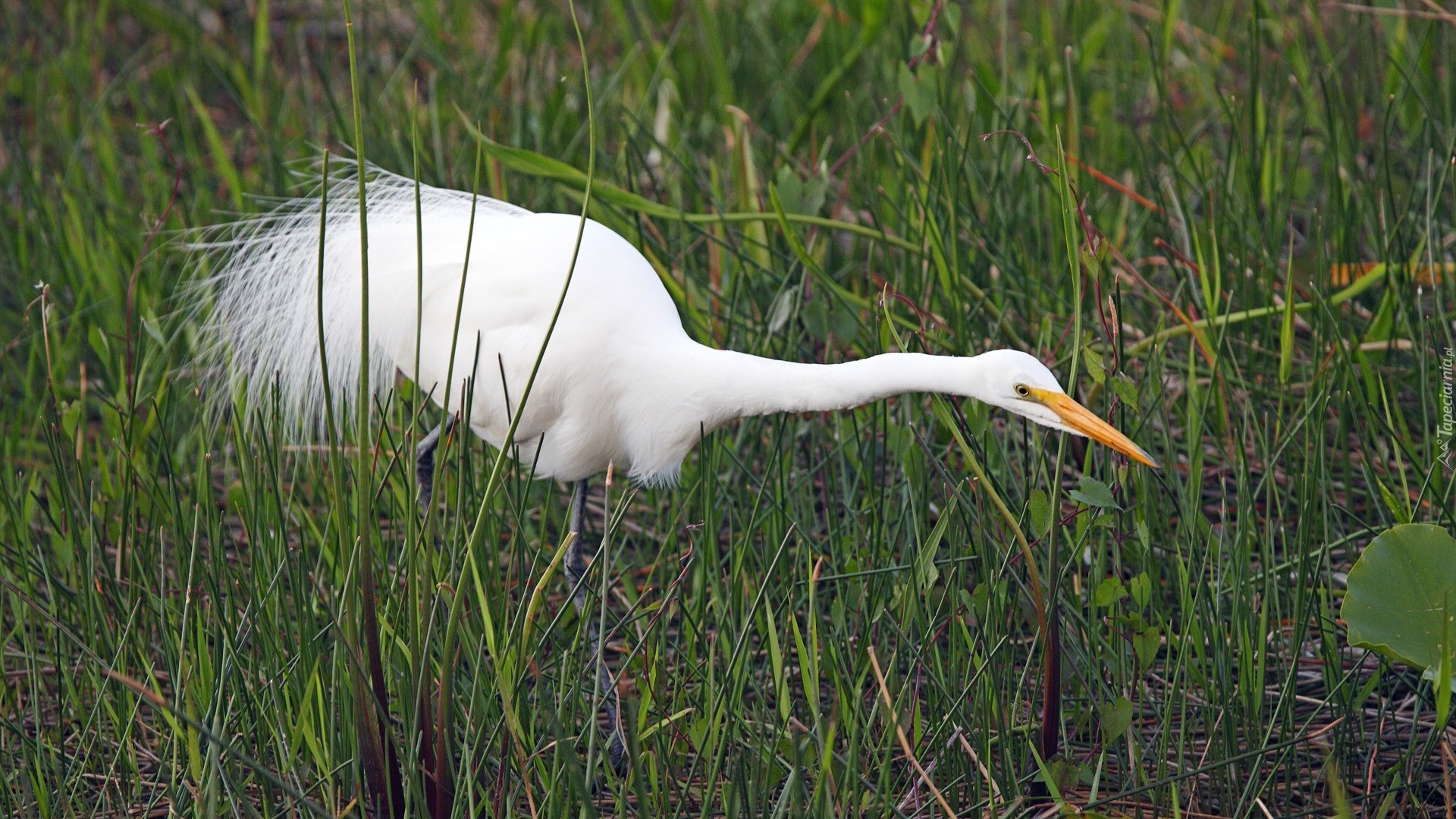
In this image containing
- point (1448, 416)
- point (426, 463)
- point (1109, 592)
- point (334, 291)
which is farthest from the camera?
point (426, 463)

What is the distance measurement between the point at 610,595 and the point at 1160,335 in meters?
0.81

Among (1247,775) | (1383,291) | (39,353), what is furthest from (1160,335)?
(39,353)

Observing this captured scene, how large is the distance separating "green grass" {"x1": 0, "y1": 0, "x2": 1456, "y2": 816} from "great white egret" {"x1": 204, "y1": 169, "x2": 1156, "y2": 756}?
7cm

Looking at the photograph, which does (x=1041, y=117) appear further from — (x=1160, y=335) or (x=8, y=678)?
(x=8, y=678)

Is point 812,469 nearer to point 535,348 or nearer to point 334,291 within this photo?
point 535,348

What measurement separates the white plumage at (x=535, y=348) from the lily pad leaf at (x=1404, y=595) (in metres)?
0.24

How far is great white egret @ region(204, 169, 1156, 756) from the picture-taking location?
51.9 inches

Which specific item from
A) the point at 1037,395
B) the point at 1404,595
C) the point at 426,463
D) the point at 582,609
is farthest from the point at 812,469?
the point at 1404,595

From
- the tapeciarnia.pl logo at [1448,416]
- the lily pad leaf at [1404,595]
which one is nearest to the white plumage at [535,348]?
the lily pad leaf at [1404,595]

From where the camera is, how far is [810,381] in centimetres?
134

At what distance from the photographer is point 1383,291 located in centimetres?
203

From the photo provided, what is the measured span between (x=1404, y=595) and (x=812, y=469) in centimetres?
79

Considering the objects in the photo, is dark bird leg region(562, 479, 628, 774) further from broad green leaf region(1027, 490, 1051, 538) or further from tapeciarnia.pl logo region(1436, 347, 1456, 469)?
tapeciarnia.pl logo region(1436, 347, 1456, 469)

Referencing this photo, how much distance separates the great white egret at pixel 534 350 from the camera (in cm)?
132
